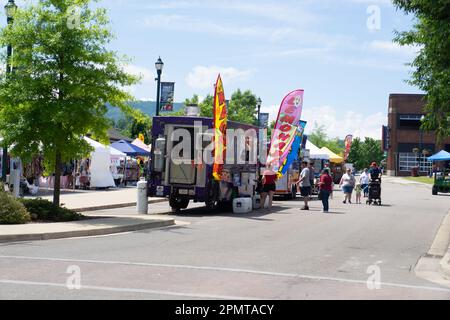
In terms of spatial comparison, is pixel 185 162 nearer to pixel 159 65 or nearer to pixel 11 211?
pixel 11 211

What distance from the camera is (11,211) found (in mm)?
15055

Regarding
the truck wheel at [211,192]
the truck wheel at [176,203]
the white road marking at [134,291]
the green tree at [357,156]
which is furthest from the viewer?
the green tree at [357,156]

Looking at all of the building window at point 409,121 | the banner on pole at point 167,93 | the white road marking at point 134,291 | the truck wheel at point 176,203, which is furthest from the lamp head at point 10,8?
the building window at point 409,121

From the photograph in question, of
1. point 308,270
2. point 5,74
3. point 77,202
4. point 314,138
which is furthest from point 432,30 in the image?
point 314,138

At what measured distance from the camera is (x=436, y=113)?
17.6m

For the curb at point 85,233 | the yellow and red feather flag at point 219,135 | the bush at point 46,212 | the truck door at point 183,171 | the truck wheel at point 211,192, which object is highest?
the yellow and red feather flag at point 219,135

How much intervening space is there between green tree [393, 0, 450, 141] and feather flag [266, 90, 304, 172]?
9.00 meters

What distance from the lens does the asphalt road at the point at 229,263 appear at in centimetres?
796

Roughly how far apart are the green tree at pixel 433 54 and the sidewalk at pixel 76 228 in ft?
25.9

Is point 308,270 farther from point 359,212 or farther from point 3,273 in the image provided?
point 359,212

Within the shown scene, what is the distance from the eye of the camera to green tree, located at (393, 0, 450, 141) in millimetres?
13305

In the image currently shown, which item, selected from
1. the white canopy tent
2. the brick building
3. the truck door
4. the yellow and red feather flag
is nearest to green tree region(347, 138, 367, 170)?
the brick building

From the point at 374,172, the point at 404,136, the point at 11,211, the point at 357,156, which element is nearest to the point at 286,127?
the point at 374,172

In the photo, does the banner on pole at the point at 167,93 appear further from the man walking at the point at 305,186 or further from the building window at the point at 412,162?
the building window at the point at 412,162
